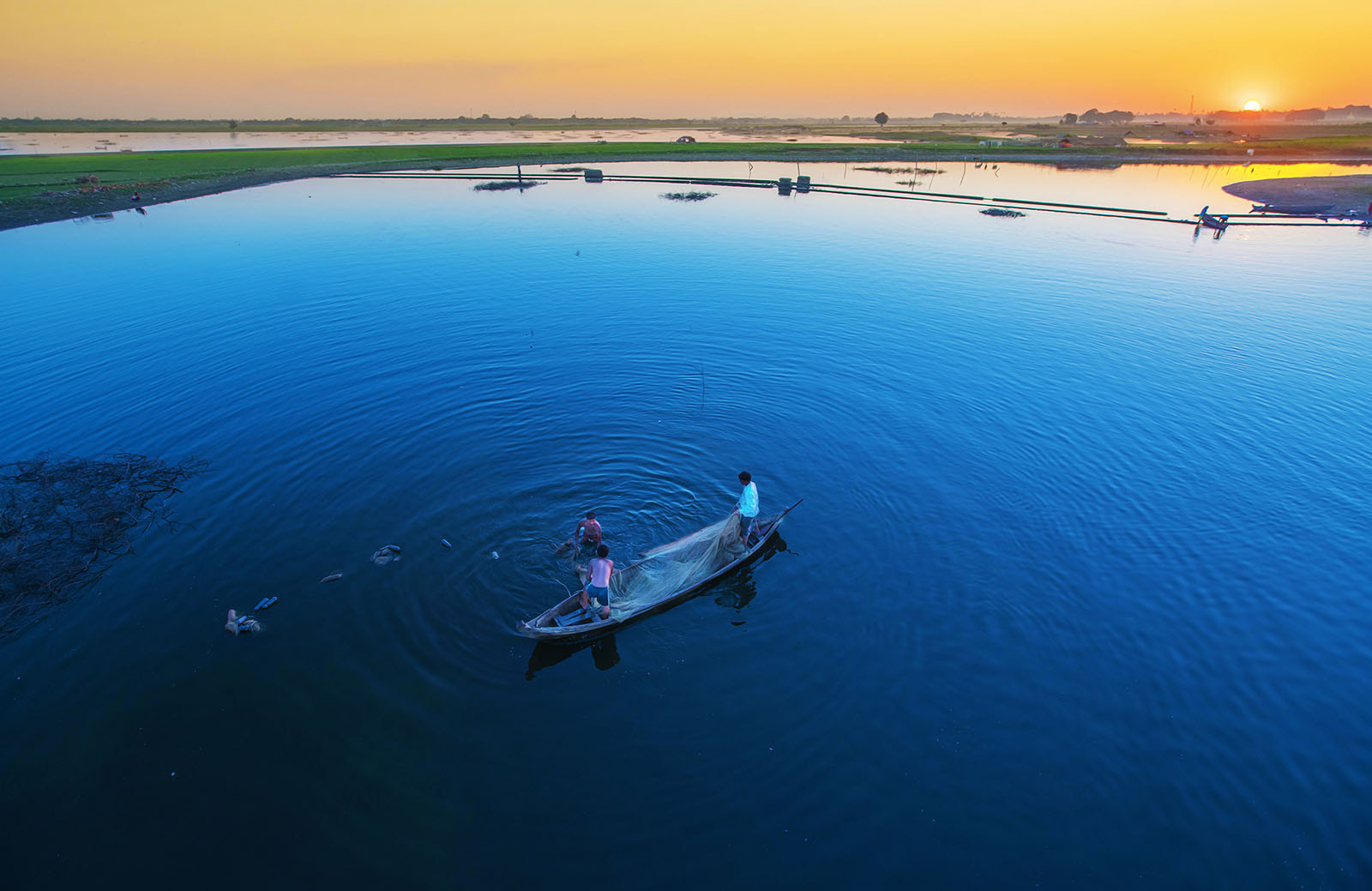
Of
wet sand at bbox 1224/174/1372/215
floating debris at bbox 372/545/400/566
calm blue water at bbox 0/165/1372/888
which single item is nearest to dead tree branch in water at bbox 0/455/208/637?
calm blue water at bbox 0/165/1372/888

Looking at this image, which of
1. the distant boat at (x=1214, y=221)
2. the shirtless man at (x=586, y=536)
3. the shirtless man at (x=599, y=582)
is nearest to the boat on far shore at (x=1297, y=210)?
the distant boat at (x=1214, y=221)

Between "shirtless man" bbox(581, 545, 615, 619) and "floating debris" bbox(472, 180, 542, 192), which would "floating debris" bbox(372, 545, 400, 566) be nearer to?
"shirtless man" bbox(581, 545, 615, 619)

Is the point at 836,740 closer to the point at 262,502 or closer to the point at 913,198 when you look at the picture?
the point at 262,502

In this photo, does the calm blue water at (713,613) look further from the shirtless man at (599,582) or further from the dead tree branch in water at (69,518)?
the shirtless man at (599,582)

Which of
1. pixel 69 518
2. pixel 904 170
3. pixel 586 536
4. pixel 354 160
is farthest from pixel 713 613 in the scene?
pixel 354 160

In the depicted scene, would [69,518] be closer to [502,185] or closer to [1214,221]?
[502,185]

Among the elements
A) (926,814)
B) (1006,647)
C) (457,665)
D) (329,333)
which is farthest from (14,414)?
(1006,647)

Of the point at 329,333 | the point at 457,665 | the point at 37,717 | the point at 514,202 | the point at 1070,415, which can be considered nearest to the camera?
the point at 37,717
